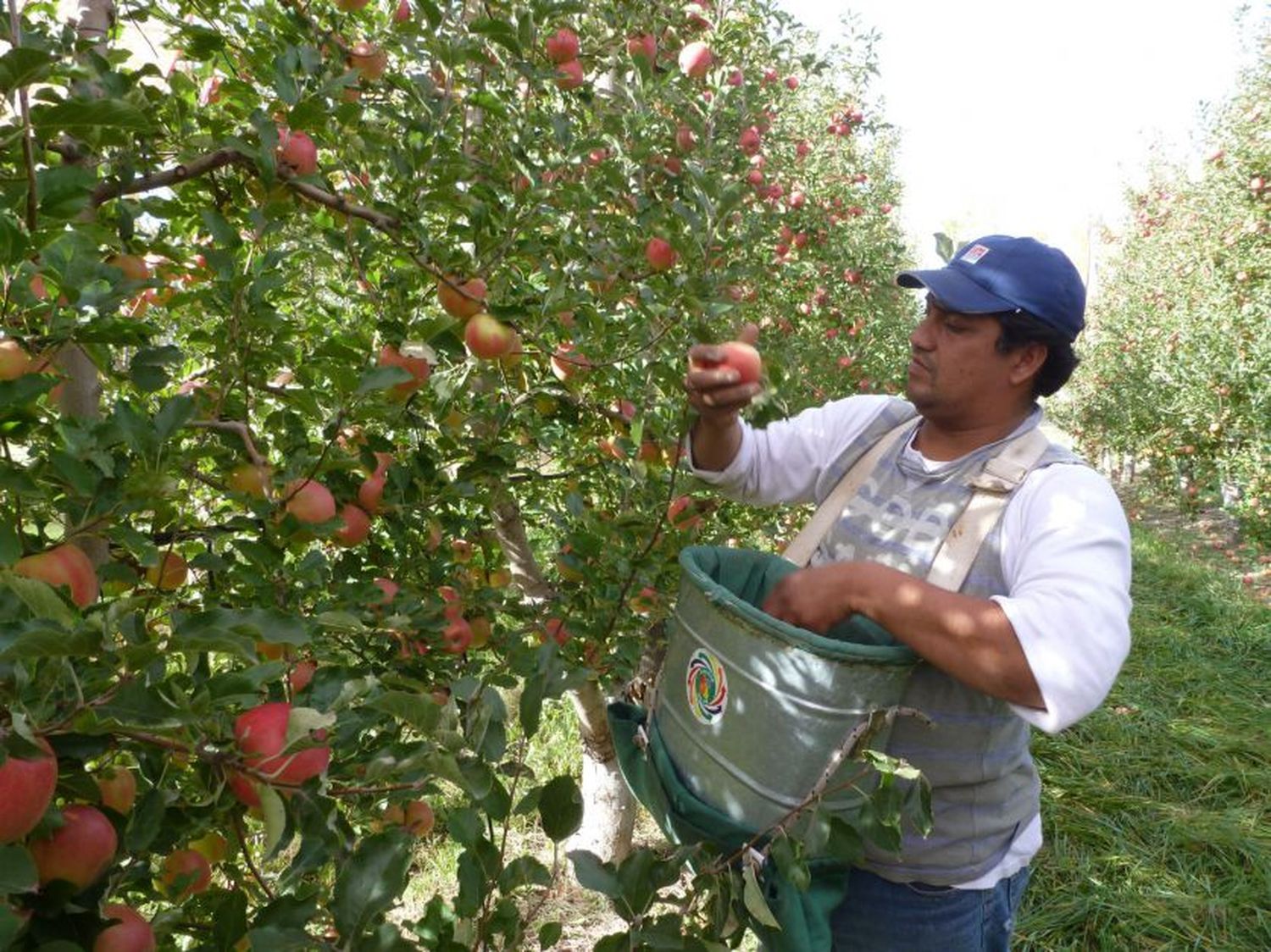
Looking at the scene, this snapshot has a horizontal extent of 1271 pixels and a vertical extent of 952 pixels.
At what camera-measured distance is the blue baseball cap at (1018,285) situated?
1310 millimetres

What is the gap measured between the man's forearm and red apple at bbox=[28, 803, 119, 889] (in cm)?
95

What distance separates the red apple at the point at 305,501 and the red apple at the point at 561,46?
3.85 ft

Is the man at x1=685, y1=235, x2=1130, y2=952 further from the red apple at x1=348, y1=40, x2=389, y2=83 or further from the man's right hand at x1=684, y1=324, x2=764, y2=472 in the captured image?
the red apple at x1=348, y1=40, x2=389, y2=83

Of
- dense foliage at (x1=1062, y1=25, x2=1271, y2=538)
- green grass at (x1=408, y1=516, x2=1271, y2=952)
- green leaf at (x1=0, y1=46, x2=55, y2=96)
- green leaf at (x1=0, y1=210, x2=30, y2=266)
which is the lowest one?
green grass at (x1=408, y1=516, x2=1271, y2=952)

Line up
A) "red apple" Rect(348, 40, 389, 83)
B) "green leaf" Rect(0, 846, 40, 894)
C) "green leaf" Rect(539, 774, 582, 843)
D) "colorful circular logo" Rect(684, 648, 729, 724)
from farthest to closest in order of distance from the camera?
"red apple" Rect(348, 40, 389, 83)
"colorful circular logo" Rect(684, 648, 729, 724)
"green leaf" Rect(539, 774, 582, 843)
"green leaf" Rect(0, 846, 40, 894)

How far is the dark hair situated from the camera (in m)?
1.32

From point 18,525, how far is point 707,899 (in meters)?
0.84

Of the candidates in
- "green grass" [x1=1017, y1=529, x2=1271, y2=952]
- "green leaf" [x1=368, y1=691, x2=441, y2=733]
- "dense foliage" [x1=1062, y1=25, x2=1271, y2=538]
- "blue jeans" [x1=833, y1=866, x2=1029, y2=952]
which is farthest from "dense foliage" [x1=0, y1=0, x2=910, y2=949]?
"dense foliage" [x1=1062, y1=25, x2=1271, y2=538]

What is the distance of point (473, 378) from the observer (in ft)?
5.15

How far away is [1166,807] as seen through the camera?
12.2 ft

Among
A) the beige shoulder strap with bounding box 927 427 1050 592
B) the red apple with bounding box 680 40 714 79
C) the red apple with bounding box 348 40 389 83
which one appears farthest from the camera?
the red apple with bounding box 680 40 714 79

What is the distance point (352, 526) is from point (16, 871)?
2.44 feet

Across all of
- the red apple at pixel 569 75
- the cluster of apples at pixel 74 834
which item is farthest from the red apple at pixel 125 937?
the red apple at pixel 569 75

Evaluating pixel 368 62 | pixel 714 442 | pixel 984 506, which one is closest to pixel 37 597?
pixel 714 442
